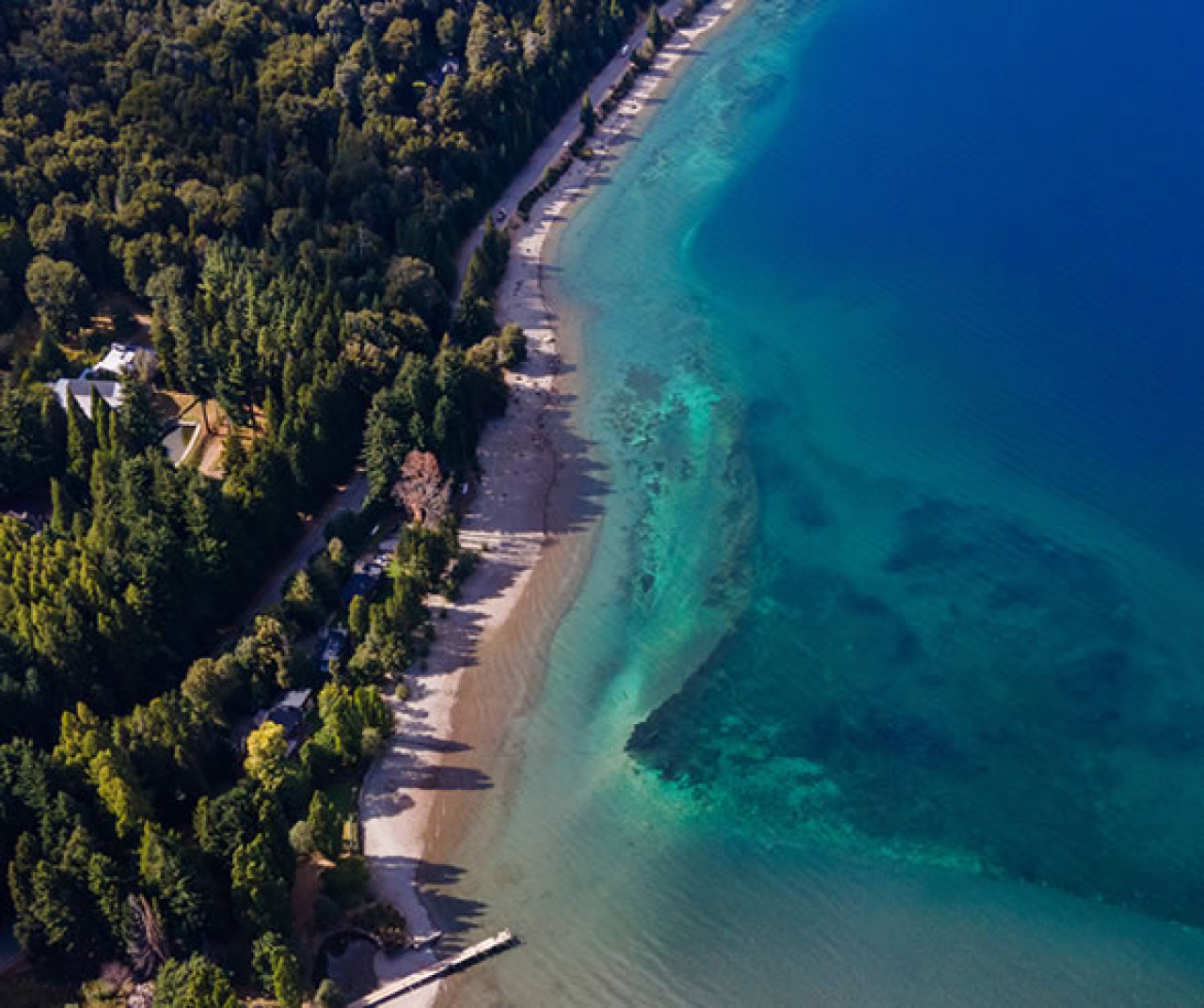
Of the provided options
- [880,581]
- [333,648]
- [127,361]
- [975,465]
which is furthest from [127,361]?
[975,465]

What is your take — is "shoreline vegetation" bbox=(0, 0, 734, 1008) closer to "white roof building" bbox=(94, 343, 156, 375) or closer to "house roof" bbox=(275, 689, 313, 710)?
"house roof" bbox=(275, 689, 313, 710)

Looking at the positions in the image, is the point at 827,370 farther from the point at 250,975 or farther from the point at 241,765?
the point at 250,975

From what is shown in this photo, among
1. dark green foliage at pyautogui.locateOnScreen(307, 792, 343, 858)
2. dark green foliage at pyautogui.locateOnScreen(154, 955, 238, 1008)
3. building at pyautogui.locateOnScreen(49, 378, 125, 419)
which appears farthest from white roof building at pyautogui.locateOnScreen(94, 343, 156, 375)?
dark green foliage at pyautogui.locateOnScreen(154, 955, 238, 1008)

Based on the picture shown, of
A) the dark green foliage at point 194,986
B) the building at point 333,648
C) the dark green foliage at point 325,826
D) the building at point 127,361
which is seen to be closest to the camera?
the dark green foliage at point 194,986

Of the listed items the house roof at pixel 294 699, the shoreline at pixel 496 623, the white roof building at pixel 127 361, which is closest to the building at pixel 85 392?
the white roof building at pixel 127 361

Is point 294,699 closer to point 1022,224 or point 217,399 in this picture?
point 217,399

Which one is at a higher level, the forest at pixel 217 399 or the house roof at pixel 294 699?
the forest at pixel 217 399

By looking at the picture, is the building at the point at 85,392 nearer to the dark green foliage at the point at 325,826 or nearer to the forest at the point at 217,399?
the forest at the point at 217,399
